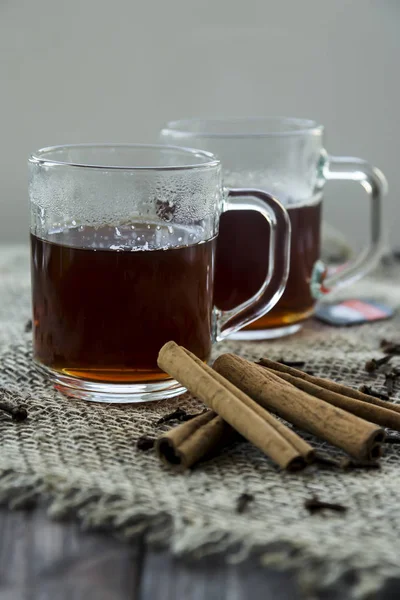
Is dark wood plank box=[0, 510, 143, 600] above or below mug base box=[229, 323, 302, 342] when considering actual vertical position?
below

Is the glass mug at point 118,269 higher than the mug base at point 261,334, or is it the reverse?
the glass mug at point 118,269

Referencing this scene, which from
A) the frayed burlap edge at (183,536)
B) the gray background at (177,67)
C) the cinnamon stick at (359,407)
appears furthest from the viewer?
the gray background at (177,67)

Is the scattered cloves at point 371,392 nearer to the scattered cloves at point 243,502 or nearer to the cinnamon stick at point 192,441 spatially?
the cinnamon stick at point 192,441

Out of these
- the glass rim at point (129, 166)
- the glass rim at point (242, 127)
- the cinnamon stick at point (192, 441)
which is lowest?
the cinnamon stick at point (192, 441)

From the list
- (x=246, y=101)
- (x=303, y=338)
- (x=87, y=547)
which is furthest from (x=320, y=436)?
(x=246, y=101)

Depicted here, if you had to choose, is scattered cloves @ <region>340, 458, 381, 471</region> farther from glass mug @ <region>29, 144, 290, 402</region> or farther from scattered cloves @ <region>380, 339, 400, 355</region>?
scattered cloves @ <region>380, 339, 400, 355</region>

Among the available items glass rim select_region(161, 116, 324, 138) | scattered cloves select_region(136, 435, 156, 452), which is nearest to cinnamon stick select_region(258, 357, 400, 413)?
scattered cloves select_region(136, 435, 156, 452)

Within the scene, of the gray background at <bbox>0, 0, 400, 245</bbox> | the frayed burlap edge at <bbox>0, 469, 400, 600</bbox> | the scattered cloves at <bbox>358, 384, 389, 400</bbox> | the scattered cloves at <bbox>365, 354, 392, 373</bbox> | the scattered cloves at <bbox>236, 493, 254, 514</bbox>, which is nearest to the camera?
the frayed burlap edge at <bbox>0, 469, 400, 600</bbox>

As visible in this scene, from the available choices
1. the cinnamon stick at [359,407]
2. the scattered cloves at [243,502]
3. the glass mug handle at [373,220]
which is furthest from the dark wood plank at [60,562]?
the glass mug handle at [373,220]
